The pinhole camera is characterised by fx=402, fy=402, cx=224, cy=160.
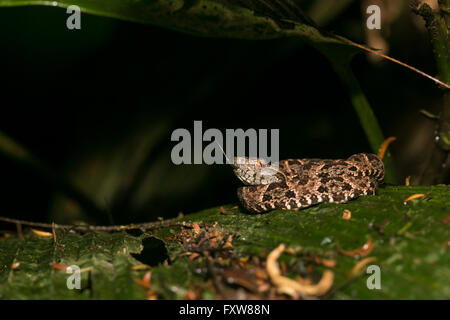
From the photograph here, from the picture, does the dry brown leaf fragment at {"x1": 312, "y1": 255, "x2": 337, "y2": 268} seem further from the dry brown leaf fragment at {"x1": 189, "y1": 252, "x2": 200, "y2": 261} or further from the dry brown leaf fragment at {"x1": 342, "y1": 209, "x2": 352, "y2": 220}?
the dry brown leaf fragment at {"x1": 189, "y1": 252, "x2": 200, "y2": 261}

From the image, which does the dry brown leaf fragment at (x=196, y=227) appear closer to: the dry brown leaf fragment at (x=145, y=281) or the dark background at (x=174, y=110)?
the dry brown leaf fragment at (x=145, y=281)

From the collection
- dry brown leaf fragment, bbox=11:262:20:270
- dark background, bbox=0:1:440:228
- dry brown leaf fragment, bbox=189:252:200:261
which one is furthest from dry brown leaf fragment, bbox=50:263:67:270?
dark background, bbox=0:1:440:228

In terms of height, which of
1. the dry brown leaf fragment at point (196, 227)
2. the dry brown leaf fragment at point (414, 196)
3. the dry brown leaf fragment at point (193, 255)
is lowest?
the dry brown leaf fragment at point (193, 255)

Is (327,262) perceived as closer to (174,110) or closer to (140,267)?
(140,267)

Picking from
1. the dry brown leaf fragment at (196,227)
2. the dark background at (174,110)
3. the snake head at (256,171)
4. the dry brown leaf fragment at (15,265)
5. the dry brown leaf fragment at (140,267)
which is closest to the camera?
the dry brown leaf fragment at (140,267)

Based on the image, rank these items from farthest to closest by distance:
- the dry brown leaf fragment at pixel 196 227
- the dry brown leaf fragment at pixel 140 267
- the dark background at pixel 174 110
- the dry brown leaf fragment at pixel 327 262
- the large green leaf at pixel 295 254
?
1. the dark background at pixel 174 110
2. the dry brown leaf fragment at pixel 196 227
3. the dry brown leaf fragment at pixel 140 267
4. the dry brown leaf fragment at pixel 327 262
5. the large green leaf at pixel 295 254

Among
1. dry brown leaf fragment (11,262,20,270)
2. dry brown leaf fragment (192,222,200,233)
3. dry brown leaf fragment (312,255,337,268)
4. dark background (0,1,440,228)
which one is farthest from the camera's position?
dark background (0,1,440,228)

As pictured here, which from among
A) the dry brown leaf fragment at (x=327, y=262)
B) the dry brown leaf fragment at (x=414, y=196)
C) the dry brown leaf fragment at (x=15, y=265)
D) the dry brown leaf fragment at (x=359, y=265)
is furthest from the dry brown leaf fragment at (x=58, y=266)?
the dry brown leaf fragment at (x=414, y=196)
